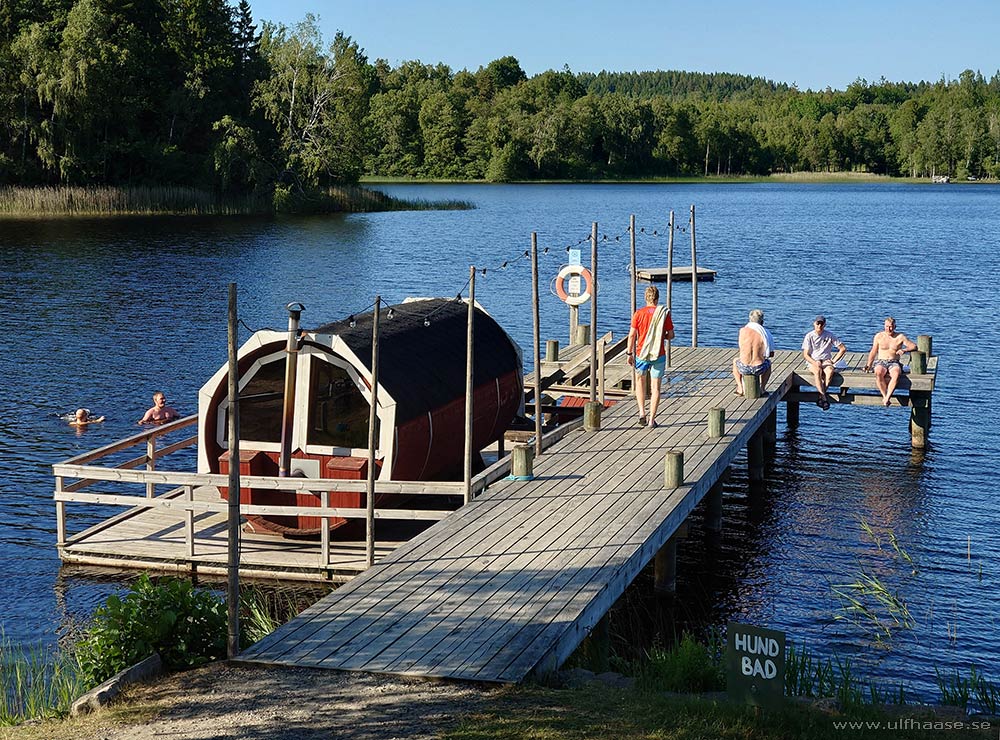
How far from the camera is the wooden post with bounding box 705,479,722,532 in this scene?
19.2 meters

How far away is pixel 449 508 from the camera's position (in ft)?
61.2

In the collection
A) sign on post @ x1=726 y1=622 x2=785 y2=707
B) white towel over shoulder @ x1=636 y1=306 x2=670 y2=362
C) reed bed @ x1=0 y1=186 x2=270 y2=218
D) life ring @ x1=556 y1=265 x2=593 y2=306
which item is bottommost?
sign on post @ x1=726 y1=622 x2=785 y2=707

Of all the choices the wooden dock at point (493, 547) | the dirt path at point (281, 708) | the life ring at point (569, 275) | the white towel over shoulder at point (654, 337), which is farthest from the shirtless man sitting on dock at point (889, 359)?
the dirt path at point (281, 708)

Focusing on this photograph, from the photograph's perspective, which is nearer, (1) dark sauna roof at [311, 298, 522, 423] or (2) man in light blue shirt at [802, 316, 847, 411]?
(1) dark sauna roof at [311, 298, 522, 423]

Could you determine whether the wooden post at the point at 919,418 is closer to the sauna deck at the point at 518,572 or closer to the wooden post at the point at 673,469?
the sauna deck at the point at 518,572

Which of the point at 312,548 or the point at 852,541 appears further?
the point at 852,541

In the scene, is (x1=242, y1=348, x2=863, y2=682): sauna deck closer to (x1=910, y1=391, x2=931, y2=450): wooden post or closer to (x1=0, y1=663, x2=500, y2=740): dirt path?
(x1=0, y1=663, x2=500, y2=740): dirt path

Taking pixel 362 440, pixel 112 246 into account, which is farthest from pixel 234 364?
pixel 112 246

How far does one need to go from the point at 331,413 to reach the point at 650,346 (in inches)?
203

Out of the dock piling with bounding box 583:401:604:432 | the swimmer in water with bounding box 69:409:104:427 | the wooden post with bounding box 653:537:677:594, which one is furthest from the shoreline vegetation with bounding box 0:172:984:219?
the wooden post with bounding box 653:537:677:594

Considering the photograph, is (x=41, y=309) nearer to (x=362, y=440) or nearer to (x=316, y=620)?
(x=362, y=440)

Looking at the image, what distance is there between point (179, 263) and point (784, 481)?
4006 centimetres

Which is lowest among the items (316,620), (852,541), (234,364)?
(852,541)

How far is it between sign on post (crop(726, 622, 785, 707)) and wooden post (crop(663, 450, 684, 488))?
6.24 metres
